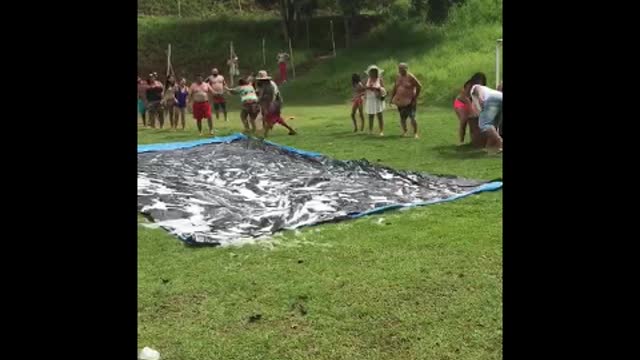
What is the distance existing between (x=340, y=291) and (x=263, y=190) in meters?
4.03

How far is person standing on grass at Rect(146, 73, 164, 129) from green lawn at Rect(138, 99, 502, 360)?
11.3m

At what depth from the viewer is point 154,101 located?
17.6 meters

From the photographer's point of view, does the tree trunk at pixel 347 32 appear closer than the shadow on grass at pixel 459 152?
No

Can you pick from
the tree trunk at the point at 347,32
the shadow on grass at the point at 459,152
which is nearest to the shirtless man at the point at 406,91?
the shadow on grass at the point at 459,152

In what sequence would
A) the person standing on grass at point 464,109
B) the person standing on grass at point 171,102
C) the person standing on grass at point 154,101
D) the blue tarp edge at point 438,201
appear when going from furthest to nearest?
the person standing on grass at point 171,102 → the person standing on grass at point 154,101 → the person standing on grass at point 464,109 → the blue tarp edge at point 438,201

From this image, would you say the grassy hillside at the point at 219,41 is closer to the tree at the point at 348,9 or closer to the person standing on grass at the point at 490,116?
the tree at the point at 348,9

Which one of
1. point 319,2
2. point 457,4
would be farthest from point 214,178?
point 319,2

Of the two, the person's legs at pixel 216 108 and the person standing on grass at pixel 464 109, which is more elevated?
the person's legs at pixel 216 108

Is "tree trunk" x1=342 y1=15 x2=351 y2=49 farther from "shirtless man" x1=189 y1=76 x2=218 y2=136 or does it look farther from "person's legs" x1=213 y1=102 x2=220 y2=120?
"shirtless man" x1=189 y1=76 x2=218 y2=136

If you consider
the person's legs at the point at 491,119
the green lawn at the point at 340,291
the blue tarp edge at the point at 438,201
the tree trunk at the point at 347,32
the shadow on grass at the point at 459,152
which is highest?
the tree trunk at the point at 347,32

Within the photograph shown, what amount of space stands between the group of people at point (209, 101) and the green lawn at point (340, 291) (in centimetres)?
765

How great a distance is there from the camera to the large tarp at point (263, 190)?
704cm

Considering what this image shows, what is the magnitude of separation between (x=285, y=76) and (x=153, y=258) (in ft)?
84.3

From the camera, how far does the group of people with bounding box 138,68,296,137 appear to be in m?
14.6
